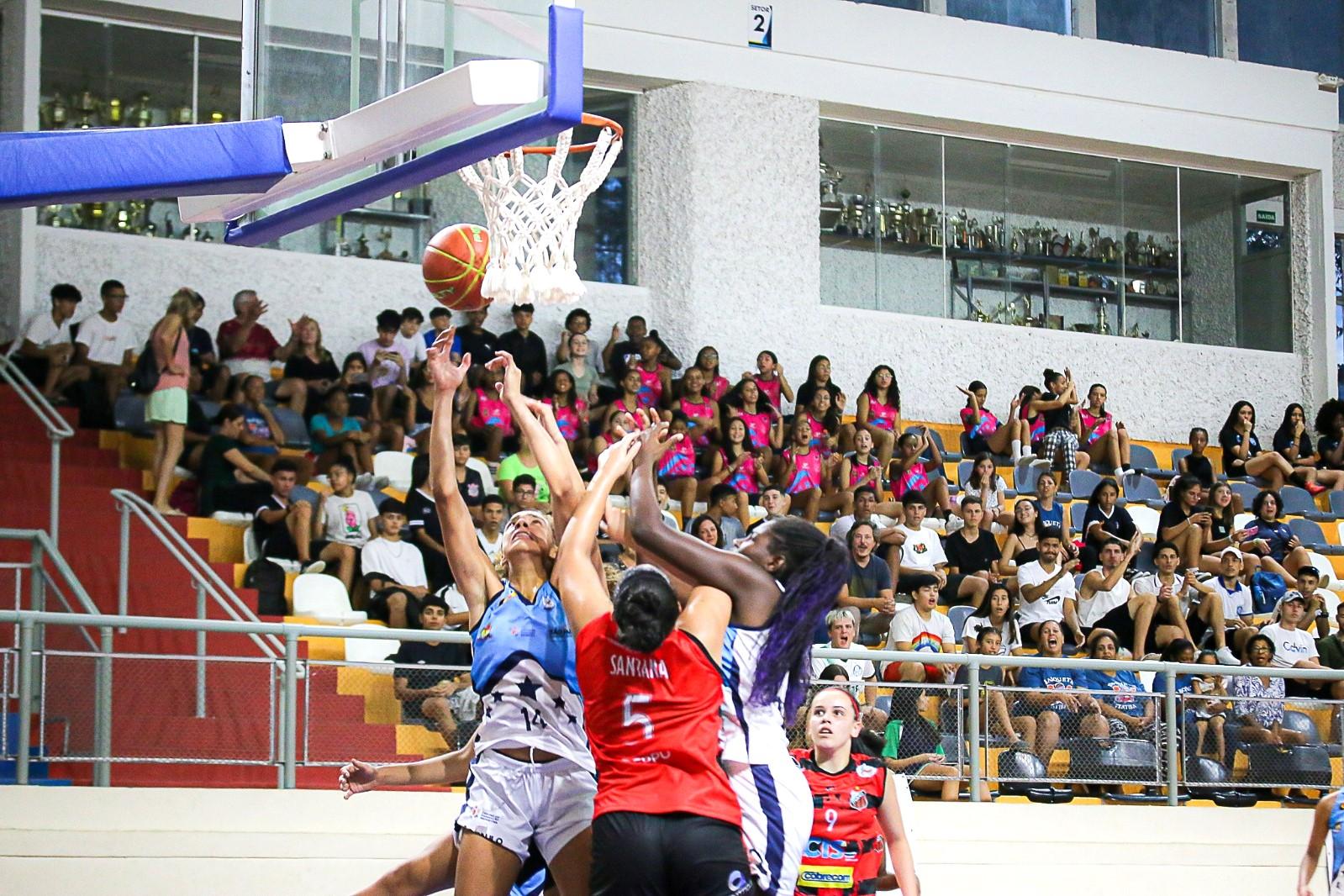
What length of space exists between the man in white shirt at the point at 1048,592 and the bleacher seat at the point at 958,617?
41 cm

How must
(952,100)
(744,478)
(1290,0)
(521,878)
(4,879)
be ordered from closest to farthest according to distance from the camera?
1. (521,878)
2. (4,879)
3. (744,478)
4. (952,100)
5. (1290,0)

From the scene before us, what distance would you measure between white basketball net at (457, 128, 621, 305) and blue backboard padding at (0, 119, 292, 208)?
1400 mm

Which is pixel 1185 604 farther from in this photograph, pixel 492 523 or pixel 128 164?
pixel 128 164

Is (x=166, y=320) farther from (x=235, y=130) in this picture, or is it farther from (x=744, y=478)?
(x=235, y=130)

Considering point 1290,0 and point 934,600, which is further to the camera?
point 1290,0

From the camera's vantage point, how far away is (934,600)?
11.4m

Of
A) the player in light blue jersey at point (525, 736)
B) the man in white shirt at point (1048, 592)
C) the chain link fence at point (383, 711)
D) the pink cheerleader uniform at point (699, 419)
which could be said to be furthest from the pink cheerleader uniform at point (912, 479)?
the player in light blue jersey at point (525, 736)

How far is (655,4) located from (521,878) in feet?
38.4

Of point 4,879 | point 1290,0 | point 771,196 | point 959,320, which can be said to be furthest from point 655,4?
point 4,879

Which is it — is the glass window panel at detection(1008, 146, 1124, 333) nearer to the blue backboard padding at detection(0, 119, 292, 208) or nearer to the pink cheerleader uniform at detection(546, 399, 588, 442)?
the pink cheerleader uniform at detection(546, 399, 588, 442)

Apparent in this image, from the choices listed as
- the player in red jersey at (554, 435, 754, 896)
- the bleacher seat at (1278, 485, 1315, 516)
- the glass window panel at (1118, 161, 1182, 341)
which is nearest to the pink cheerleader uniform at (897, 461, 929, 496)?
the bleacher seat at (1278, 485, 1315, 516)

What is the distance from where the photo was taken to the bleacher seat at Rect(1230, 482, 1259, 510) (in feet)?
51.8

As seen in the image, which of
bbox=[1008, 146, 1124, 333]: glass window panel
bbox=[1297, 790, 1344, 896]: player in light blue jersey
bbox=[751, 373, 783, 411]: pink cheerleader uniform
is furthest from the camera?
bbox=[1008, 146, 1124, 333]: glass window panel

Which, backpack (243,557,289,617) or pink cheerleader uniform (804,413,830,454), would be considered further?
pink cheerleader uniform (804,413,830,454)
